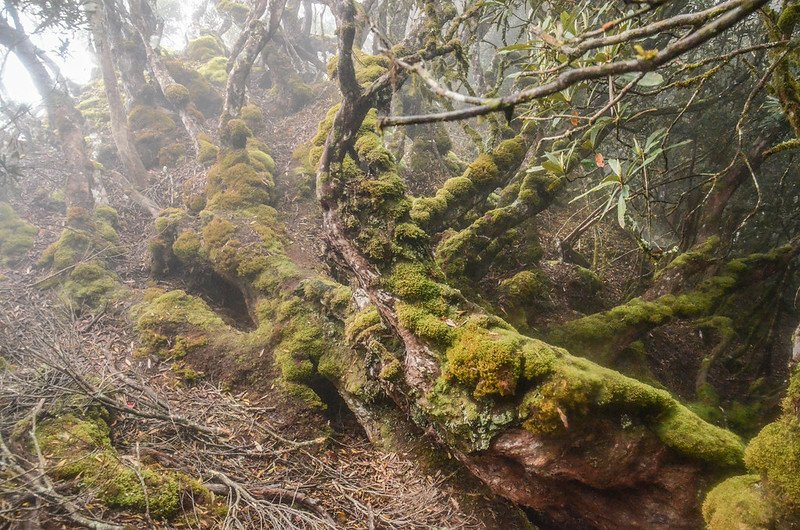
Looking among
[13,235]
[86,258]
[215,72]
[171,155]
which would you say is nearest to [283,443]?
[86,258]

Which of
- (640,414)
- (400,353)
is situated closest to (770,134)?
(640,414)

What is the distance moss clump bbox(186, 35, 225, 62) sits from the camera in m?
15.1

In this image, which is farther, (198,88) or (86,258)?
(198,88)

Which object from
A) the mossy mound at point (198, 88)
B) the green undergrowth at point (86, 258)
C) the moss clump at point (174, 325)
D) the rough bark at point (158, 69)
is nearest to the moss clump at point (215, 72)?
the mossy mound at point (198, 88)

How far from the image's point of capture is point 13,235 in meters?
7.89

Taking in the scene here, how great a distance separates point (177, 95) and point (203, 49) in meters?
6.63

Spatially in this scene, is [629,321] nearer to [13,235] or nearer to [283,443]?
[283,443]

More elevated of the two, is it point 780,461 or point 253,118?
point 253,118

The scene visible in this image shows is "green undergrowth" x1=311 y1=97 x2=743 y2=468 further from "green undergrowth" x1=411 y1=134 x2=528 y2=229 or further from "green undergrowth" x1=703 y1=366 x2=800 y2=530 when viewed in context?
"green undergrowth" x1=411 y1=134 x2=528 y2=229

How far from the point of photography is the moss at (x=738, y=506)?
1841mm

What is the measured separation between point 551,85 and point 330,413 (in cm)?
429

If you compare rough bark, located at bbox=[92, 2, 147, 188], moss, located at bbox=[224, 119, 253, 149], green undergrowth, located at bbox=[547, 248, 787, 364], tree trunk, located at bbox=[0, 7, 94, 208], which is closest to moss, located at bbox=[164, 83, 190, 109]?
rough bark, located at bbox=[92, 2, 147, 188]

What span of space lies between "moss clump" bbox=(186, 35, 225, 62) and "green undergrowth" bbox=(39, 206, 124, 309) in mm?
9525

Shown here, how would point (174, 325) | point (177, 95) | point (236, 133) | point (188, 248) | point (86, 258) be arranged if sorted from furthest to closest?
point (177, 95)
point (236, 133)
point (86, 258)
point (188, 248)
point (174, 325)
